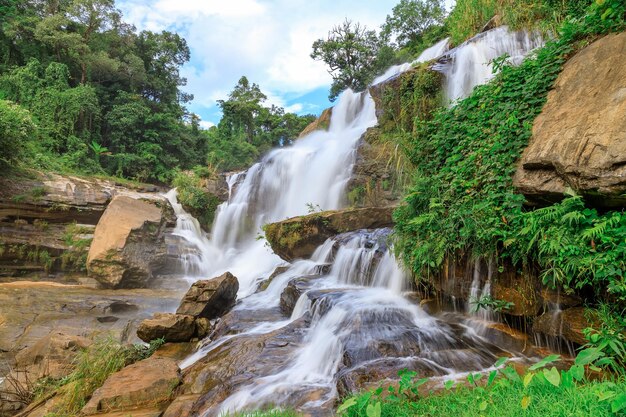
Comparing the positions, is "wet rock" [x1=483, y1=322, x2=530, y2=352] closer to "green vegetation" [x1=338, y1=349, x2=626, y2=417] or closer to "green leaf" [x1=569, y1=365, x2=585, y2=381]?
"green vegetation" [x1=338, y1=349, x2=626, y2=417]

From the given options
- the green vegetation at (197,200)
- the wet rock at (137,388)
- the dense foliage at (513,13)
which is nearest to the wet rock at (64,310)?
the wet rock at (137,388)

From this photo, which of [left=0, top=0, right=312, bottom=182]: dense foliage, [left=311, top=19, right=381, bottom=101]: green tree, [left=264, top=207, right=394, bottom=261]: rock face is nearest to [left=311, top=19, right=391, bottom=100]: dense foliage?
[left=311, top=19, right=381, bottom=101]: green tree

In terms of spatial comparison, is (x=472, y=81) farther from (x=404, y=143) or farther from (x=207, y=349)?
(x=207, y=349)

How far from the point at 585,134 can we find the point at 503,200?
43.7 inches

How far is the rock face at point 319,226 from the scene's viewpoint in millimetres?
9945

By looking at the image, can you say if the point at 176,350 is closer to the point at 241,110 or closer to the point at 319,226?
the point at 319,226

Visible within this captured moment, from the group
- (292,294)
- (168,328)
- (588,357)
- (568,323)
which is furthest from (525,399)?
(168,328)

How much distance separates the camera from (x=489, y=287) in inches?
188

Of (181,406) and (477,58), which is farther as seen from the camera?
(477,58)

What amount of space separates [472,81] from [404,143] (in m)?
4.81

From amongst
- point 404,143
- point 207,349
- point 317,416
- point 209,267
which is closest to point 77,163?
point 209,267

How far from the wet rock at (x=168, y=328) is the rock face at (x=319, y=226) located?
394 cm

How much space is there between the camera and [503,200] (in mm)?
4445

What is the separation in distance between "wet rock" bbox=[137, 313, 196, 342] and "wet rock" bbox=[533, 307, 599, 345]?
19.8 ft
